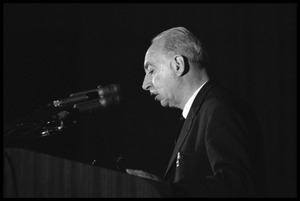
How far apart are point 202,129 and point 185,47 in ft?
1.62

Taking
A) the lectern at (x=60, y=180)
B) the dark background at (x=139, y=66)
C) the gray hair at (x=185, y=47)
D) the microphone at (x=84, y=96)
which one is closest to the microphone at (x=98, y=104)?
the microphone at (x=84, y=96)

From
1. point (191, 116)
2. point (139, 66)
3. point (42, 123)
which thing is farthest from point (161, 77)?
point (139, 66)

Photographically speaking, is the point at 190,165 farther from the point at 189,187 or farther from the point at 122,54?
the point at 122,54

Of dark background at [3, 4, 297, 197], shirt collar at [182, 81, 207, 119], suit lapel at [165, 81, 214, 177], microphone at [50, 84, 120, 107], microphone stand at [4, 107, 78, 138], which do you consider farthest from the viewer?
dark background at [3, 4, 297, 197]

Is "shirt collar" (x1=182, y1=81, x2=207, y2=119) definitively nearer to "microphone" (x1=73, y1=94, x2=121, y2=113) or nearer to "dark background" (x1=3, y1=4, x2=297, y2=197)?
"microphone" (x1=73, y1=94, x2=121, y2=113)

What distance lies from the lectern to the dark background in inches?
69.0

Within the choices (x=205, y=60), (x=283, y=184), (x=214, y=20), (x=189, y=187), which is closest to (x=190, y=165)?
(x=189, y=187)

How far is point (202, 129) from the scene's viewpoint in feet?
6.59

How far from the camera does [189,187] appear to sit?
62.6 inches

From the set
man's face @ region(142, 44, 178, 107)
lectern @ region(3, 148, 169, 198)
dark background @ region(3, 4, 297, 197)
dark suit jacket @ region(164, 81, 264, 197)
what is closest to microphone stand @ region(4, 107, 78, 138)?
lectern @ region(3, 148, 169, 198)

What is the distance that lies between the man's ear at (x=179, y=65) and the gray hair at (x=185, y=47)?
3cm

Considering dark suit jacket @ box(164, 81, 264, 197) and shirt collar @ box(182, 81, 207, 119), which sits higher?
shirt collar @ box(182, 81, 207, 119)

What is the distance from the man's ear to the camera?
2.29m

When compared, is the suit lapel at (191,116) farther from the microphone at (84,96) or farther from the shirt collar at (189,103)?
the microphone at (84,96)
